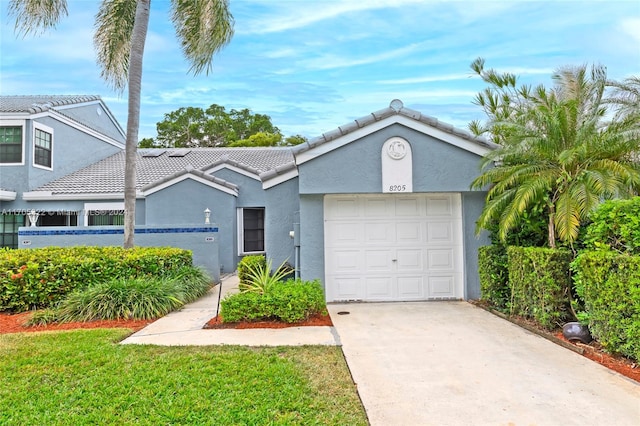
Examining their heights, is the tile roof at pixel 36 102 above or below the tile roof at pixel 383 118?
above

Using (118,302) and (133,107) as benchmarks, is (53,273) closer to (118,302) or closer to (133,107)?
(118,302)

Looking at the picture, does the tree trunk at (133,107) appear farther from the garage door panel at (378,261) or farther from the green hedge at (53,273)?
the garage door panel at (378,261)

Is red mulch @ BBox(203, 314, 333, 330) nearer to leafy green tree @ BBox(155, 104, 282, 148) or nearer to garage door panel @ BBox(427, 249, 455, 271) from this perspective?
garage door panel @ BBox(427, 249, 455, 271)

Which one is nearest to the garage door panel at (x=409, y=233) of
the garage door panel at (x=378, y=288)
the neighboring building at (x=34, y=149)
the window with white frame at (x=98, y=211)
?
the garage door panel at (x=378, y=288)

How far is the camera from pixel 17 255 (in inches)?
379

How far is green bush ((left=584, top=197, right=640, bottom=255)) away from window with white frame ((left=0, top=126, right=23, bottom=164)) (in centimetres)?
1921

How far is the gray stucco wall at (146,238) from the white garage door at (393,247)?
5.05 metres

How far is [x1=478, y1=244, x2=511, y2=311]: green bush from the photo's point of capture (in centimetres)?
841

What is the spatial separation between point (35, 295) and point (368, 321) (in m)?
7.43

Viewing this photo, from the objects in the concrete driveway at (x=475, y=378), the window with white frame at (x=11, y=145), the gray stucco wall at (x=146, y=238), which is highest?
the window with white frame at (x=11, y=145)

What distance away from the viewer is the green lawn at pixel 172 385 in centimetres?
388

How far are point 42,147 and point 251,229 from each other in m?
9.55

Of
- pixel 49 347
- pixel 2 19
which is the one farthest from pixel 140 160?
pixel 49 347

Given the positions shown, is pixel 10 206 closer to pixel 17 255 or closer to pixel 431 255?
pixel 17 255
